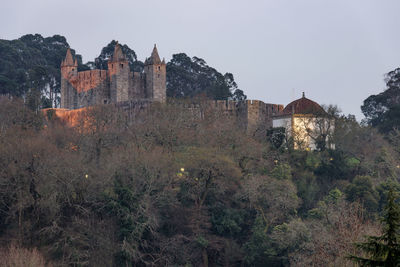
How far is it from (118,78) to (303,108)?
17414 mm

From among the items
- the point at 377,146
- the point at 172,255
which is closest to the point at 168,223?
the point at 172,255

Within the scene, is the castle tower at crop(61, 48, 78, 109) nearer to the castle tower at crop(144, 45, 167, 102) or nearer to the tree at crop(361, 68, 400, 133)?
the castle tower at crop(144, 45, 167, 102)

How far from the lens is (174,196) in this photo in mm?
36656

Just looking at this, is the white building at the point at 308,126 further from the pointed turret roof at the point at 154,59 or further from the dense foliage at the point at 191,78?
the dense foliage at the point at 191,78

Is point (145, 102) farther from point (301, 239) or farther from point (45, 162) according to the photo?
point (301, 239)

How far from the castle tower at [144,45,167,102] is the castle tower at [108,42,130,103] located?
1.91 meters

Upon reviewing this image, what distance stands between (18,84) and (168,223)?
3414 centimetres

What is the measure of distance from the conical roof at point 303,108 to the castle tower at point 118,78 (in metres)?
14.9

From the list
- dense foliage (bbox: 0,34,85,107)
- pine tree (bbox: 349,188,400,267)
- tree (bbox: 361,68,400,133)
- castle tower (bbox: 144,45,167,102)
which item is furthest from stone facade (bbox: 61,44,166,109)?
pine tree (bbox: 349,188,400,267)

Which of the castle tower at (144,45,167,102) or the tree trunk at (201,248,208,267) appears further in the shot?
the castle tower at (144,45,167,102)

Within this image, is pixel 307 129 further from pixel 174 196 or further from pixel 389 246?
pixel 389 246

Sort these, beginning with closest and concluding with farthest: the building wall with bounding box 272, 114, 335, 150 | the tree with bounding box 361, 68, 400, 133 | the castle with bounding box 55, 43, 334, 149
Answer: the building wall with bounding box 272, 114, 335, 150 < the castle with bounding box 55, 43, 334, 149 < the tree with bounding box 361, 68, 400, 133

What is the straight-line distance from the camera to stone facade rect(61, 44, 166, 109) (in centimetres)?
5822

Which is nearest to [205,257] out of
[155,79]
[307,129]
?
[307,129]
